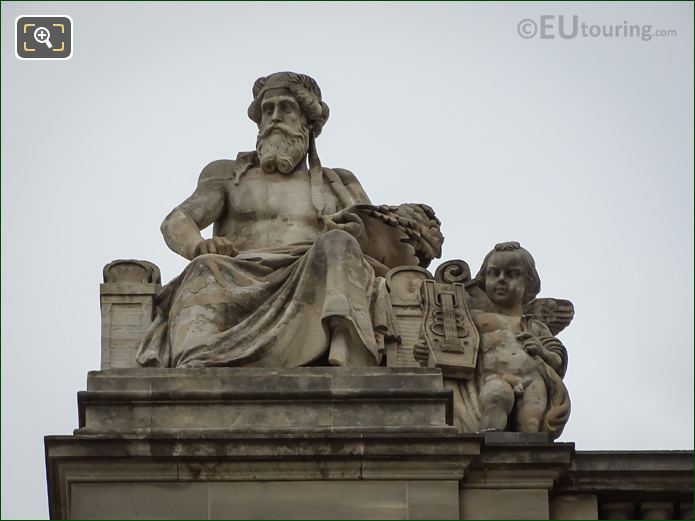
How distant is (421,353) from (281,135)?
343 centimetres

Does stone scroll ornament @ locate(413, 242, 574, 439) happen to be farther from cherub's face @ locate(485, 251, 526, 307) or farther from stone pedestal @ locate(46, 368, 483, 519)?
stone pedestal @ locate(46, 368, 483, 519)

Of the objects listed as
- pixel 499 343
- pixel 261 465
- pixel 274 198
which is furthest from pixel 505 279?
pixel 261 465

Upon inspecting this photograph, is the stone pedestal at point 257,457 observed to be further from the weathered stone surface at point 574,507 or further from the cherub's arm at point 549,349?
the cherub's arm at point 549,349

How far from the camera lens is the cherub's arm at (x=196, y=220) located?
78.8 ft

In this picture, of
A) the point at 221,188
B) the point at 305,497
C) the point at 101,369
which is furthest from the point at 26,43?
the point at 305,497

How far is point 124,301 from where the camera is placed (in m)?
23.4

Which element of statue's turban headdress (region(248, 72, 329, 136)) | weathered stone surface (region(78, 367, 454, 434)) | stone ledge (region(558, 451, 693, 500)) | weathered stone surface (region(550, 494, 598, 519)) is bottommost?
weathered stone surface (region(550, 494, 598, 519))

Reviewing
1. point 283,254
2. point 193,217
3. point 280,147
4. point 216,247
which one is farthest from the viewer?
point 280,147

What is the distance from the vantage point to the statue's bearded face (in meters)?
25.0

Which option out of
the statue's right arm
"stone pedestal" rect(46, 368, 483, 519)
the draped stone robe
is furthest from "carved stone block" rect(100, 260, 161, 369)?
"stone pedestal" rect(46, 368, 483, 519)

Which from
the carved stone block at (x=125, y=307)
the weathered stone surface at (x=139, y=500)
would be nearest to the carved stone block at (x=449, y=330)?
the carved stone block at (x=125, y=307)

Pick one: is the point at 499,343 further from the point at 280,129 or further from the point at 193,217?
the point at 280,129

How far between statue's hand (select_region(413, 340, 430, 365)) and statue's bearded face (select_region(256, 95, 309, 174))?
3.02m

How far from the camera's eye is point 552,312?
24.0 m
